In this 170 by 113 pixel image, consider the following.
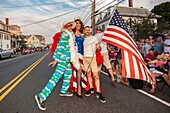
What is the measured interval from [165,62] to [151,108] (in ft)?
7.77

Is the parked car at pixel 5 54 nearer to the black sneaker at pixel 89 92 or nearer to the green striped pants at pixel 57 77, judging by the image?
the black sneaker at pixel 89 92

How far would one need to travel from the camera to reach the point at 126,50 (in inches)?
174

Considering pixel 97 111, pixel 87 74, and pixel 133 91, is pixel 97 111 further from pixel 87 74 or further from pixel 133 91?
pixel 133 91

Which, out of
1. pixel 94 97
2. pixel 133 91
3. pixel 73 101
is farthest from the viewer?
pixel 133 91

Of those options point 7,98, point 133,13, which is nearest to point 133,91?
point 7,98

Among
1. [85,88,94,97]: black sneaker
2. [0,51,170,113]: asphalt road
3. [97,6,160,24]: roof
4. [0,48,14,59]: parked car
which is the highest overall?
[97,6,160,24]: roof

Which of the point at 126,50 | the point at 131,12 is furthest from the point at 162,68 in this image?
the point at 131,12

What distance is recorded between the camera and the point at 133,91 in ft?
18.9

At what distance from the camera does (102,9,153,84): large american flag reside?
14.0 ft

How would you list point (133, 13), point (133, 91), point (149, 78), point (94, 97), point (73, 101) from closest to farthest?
point (149, 78) < point (73, 101) < point (94, 97) < point (133, 91) < point (133, 13)

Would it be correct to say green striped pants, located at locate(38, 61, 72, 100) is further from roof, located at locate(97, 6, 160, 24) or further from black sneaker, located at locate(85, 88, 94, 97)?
roof, located at locate(97, 6, 160, 24)

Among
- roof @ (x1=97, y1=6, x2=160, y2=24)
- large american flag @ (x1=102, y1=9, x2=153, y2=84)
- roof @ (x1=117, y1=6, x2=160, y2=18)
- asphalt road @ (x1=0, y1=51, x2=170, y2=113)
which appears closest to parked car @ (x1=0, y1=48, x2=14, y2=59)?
asphalt road @ (x1=0, y1=51, x2=170, y2=113)

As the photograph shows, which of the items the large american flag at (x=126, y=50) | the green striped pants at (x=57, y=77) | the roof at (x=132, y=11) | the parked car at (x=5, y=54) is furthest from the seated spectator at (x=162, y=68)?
the roof at (x=132, y=11)

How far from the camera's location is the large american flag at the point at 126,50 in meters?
4.28
